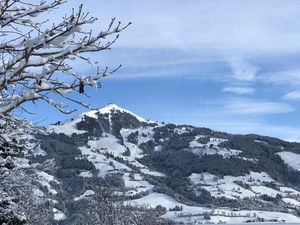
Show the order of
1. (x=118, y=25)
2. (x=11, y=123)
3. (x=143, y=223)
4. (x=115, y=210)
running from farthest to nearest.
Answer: (x=143, y=223) < (x=115, y=210) < (x=11, y=123) < (x=118, y=25)

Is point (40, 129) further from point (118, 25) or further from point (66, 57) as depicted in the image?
point (118, 25)

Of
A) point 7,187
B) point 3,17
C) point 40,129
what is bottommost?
point 7,187

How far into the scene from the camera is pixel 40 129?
27.2 ft

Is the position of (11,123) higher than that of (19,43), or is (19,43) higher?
(19,43)

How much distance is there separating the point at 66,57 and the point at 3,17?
3.01ft

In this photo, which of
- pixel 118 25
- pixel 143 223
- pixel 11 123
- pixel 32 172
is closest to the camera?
pixel 118 25

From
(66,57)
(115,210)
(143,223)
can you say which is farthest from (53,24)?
(143,223)

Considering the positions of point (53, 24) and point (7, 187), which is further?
point (7, 187)

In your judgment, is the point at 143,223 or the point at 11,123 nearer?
the point at 11,123

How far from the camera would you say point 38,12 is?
7762 millimetres

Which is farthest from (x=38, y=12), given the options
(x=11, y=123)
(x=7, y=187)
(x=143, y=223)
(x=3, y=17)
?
(x=143, y=223)

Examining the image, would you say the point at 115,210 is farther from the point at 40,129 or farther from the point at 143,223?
the point at 40,129

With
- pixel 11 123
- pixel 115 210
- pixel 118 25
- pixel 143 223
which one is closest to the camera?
pixel 118 25

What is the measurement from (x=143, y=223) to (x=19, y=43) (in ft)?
282
